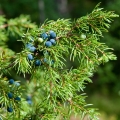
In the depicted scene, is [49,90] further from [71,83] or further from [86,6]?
[86,6]

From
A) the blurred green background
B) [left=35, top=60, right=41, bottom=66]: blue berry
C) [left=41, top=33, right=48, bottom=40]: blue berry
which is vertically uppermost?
the blurred green background

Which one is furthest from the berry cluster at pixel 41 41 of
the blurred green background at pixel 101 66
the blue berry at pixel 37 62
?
the blurred green background at pixel 101 66

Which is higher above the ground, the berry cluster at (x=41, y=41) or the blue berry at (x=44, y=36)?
the blue berry at (x=44, y=36)

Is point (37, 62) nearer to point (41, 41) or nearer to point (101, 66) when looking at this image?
point (41, 41)

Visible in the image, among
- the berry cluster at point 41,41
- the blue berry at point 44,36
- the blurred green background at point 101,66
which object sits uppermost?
the blurred green background at point 101,66

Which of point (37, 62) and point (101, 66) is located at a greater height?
point (101, 66)

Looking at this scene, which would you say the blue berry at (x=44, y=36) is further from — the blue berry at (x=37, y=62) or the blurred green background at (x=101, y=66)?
the blurred green background at (x=101, y=66)

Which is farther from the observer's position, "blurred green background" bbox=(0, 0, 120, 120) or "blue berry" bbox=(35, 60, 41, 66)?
"blurred green background" bbox=(0, 0, 120, 120)

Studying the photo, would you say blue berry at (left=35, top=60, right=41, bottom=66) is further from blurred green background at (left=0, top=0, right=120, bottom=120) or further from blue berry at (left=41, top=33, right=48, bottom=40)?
blurred green background at (left=0, top=0, right=120, bottom=120)

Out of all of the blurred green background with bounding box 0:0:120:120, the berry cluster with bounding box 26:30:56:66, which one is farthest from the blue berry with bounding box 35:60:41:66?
the blurred green background with bounding box 0:0:120:120

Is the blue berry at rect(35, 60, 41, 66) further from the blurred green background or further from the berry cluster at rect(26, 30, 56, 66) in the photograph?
the blurred green background

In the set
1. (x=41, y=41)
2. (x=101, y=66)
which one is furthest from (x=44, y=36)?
(x=101, y=66)

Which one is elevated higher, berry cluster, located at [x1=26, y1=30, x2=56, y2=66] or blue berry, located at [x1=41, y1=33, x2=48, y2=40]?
blue berry, located at [x1=41, y1=33, x2=48, y2=40]
